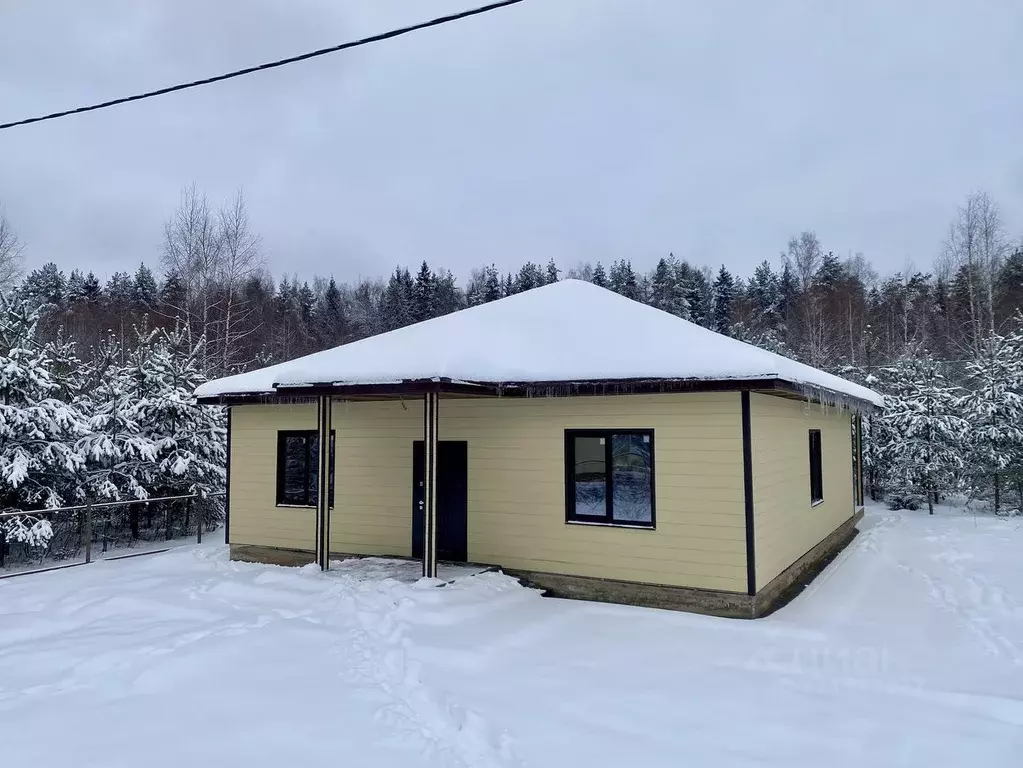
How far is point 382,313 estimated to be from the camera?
42094 mm

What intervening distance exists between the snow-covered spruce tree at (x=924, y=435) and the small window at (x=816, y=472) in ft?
22.3

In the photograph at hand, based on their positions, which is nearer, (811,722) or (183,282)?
(811,722)

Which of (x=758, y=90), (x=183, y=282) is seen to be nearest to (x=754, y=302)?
(x=758, y=90)

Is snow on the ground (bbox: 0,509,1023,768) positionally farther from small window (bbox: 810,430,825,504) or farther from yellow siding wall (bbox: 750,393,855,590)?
small window (bbox: 810,430,825,504)

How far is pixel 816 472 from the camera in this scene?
1070 centimetres

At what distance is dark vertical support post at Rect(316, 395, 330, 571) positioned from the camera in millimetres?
8539

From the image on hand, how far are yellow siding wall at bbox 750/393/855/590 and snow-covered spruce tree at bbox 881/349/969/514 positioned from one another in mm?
5486

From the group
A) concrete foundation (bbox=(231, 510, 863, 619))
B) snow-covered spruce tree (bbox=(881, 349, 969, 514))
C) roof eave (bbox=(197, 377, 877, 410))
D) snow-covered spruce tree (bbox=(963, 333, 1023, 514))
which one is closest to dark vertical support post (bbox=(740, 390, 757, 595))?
concrete foundation (bbox=(231, 510, 863, 619))

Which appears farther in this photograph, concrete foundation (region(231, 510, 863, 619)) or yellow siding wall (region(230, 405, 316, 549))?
yellow siding wall (region(230, 405, 316, 549))

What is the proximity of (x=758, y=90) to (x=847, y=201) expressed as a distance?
28.9 metres

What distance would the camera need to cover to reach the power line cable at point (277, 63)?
15.8 ft

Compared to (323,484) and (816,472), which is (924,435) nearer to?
(816,472)

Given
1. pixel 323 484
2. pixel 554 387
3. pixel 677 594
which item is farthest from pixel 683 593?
pixel 323 484

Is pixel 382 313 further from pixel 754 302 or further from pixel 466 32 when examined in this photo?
pixel 466 32
